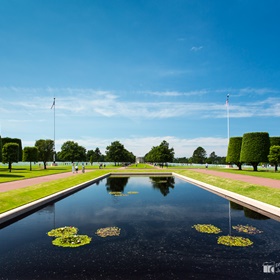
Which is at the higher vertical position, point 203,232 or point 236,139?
point 236,139

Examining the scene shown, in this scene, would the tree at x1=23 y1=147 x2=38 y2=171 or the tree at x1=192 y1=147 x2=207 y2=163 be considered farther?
the tree at x1=192 y1=147 x2=207 y2=163

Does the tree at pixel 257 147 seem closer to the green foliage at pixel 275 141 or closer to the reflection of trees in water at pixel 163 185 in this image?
the green foliage at pixel 275 141

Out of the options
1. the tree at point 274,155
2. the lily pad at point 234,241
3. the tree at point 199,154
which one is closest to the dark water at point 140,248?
the lily pad at point 234,241

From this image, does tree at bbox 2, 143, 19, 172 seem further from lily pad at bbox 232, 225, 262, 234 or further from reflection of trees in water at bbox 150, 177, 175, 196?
lily pad at bbox 232, 225, 262, 234

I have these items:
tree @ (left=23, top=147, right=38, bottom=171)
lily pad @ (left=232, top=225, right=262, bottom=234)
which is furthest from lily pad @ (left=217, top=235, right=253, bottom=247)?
tree @ (left=23, top=147, right=38, bottom=171)

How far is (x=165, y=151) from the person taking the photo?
241 ft

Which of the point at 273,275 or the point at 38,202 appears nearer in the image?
the point at 273,275

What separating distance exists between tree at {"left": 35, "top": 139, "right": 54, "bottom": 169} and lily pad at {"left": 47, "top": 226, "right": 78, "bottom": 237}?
157ft

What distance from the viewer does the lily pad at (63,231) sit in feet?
32.0

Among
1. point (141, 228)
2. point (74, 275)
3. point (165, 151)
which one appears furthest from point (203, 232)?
point (165, 151)

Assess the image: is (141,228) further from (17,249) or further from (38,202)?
(38,202)

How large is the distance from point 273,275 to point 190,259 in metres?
2.22

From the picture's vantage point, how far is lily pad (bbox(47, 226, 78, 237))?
974 centimetres

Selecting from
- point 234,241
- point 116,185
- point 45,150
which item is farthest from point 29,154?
point 234,241
